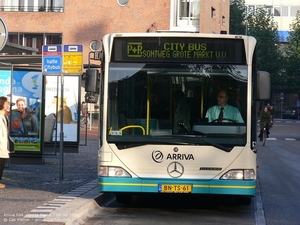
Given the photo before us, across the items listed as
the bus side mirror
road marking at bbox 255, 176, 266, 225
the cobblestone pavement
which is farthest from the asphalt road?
the bus side mirror

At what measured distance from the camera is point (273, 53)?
85.6 metres

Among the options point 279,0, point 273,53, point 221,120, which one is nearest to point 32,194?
point 221,120

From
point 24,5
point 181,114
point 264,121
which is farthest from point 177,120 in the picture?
point 24,5

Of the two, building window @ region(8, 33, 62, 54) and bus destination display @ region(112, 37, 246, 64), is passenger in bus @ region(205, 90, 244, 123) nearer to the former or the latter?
bus destination display @ region(112, 37, 246, 64)

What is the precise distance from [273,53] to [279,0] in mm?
12805

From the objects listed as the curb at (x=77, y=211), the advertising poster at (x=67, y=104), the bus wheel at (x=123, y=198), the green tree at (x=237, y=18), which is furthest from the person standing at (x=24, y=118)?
the green tree at (x=237, y=18)

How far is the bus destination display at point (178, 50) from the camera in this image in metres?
11.2

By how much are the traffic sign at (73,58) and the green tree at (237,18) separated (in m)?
69.9

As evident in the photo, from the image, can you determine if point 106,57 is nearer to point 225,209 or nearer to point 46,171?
point 225,209

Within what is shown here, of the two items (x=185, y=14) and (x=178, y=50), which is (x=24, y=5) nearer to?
(x=185, y=14)

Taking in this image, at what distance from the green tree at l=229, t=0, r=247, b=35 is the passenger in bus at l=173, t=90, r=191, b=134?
73744 mm

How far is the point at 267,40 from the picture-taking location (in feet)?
284

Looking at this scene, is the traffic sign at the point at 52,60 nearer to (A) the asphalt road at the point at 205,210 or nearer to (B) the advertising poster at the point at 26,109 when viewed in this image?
(A) the asphalt road at the point at 205,210

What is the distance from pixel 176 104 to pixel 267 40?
77.3m
